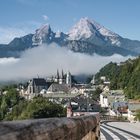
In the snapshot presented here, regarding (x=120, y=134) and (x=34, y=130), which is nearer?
(x=34, y=130)

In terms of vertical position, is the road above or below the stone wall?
below

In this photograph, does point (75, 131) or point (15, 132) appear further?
point (75, 131)

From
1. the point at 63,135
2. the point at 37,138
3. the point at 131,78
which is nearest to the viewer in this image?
the point at 37,138

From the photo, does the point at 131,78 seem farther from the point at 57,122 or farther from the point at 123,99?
the point at 57,122

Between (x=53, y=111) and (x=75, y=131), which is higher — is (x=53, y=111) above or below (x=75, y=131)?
below

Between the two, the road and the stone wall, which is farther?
the road

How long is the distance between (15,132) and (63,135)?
1147 millimetres

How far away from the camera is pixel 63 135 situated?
431 centimetres

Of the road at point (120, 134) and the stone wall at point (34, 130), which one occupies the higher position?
the stone wall at point (34, 130)

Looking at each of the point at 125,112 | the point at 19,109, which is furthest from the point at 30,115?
the point at 125,112

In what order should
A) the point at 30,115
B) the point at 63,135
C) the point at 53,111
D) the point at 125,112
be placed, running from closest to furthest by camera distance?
the point at 63,135 < the point at 30,115 < the point at 53,111 < the point at 125,112

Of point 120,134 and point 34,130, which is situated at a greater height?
point 34,130

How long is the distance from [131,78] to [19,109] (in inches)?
2249

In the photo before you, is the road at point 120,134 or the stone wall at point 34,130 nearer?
the stone wall at point 34,130
